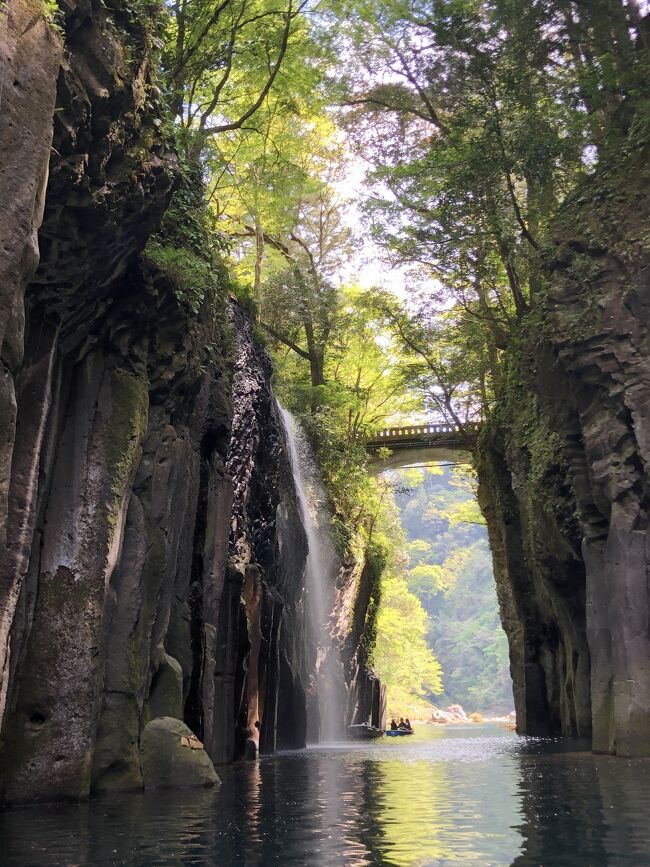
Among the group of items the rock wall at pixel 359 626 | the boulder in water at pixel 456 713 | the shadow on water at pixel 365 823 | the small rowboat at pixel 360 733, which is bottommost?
the boulder in water at pixel 456 713

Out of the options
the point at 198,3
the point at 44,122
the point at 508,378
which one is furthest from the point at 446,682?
the point at 44,122

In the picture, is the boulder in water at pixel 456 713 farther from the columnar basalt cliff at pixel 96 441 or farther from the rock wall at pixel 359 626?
the columnar basalt cliff at pixel 96 441

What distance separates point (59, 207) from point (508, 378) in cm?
1866

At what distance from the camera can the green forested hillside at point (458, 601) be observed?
101 m

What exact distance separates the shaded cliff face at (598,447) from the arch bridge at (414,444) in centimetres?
1403

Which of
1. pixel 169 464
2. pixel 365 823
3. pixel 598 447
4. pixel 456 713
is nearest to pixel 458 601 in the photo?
pixel 456 713

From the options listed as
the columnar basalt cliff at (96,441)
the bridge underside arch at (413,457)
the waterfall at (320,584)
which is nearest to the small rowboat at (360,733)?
the waterfall at (320,584)

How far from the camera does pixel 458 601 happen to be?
117 m

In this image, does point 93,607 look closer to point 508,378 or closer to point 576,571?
point 576,571

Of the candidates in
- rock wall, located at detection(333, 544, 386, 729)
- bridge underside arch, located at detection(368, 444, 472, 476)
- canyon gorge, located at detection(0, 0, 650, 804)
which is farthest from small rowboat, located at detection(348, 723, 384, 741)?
bridge underside arch, located at detection(368, 444, 472, 476)

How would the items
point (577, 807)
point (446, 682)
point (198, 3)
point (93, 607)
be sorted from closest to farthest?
point (577, 807)
point (93, 607)
point (198, 3)
point (446, 682)

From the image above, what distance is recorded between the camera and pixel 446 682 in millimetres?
105562

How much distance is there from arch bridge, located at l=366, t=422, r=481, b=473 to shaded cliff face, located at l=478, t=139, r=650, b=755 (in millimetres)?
14035

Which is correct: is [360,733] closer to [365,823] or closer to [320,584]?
[320,584]
